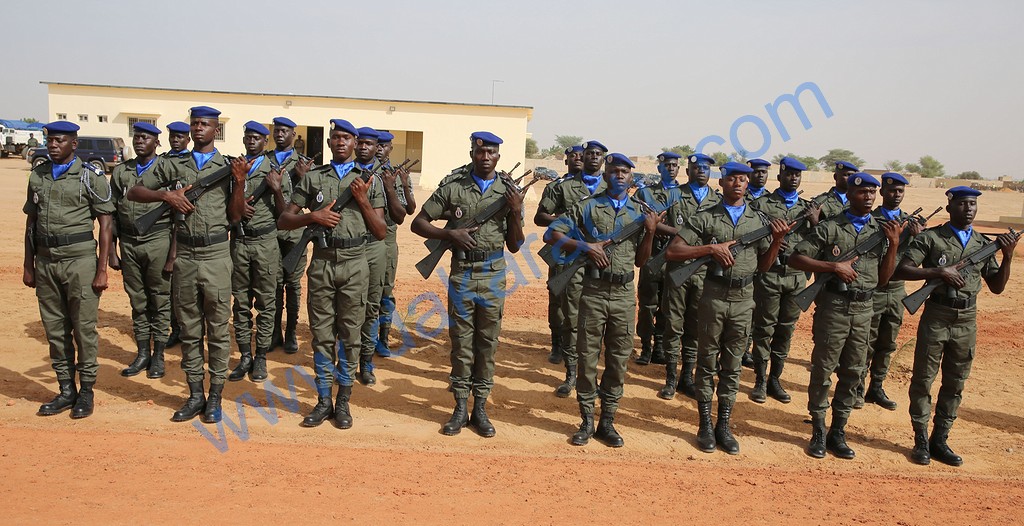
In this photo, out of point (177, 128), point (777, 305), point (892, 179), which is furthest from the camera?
point (777, 305)

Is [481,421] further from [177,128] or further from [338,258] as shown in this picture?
[177,128]

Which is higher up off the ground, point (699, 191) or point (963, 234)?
point (699, 191)

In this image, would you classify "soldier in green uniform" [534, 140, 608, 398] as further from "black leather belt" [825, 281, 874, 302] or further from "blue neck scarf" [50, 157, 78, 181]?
"blue neck scarf" [50, 157, 78, 181]

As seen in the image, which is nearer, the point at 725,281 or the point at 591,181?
the point at 725,281

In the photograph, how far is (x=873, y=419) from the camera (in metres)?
6.95

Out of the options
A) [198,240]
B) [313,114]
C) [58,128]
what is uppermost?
[313,114]

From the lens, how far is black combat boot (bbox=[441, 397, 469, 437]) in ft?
19.8

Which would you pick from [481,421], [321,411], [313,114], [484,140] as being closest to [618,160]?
[484,140]

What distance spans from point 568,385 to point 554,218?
1763 mm

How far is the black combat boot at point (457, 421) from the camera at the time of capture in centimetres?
603

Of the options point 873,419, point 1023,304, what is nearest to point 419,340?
point 873,419

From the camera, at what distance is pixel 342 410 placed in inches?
240

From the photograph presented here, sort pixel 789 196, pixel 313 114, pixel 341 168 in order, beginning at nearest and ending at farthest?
pixel 341 168 → pixel 789 196 → pixel 313 114

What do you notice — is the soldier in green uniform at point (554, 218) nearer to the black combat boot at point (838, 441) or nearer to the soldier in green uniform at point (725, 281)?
the soldier in green uniform at point (725, 281)
